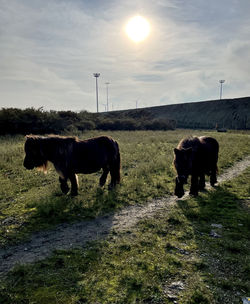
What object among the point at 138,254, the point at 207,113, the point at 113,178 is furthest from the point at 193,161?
the point at 207,113

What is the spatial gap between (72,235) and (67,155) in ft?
9.77

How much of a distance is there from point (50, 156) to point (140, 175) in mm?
4914

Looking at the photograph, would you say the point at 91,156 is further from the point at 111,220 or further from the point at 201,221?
the point at 201,221

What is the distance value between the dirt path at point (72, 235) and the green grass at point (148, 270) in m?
0.29

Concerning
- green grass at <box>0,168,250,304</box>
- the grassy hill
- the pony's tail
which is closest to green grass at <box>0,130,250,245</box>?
the pony's tail

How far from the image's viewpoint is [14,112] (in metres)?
23.6

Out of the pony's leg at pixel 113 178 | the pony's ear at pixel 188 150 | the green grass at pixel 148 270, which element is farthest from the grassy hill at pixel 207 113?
the green grass at pixel 148 270

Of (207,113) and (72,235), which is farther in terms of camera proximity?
(207,113)

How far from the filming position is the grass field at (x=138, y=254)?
3.19 m

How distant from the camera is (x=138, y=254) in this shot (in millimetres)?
4191

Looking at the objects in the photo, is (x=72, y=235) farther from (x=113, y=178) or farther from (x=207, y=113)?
(x=207, y=113)

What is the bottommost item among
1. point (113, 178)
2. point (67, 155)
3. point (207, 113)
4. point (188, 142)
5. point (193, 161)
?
point (113, 178)

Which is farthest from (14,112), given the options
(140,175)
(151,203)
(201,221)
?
(201,221)

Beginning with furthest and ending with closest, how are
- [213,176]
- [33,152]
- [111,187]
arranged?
[213,176] < [111,187] < [33,152]
